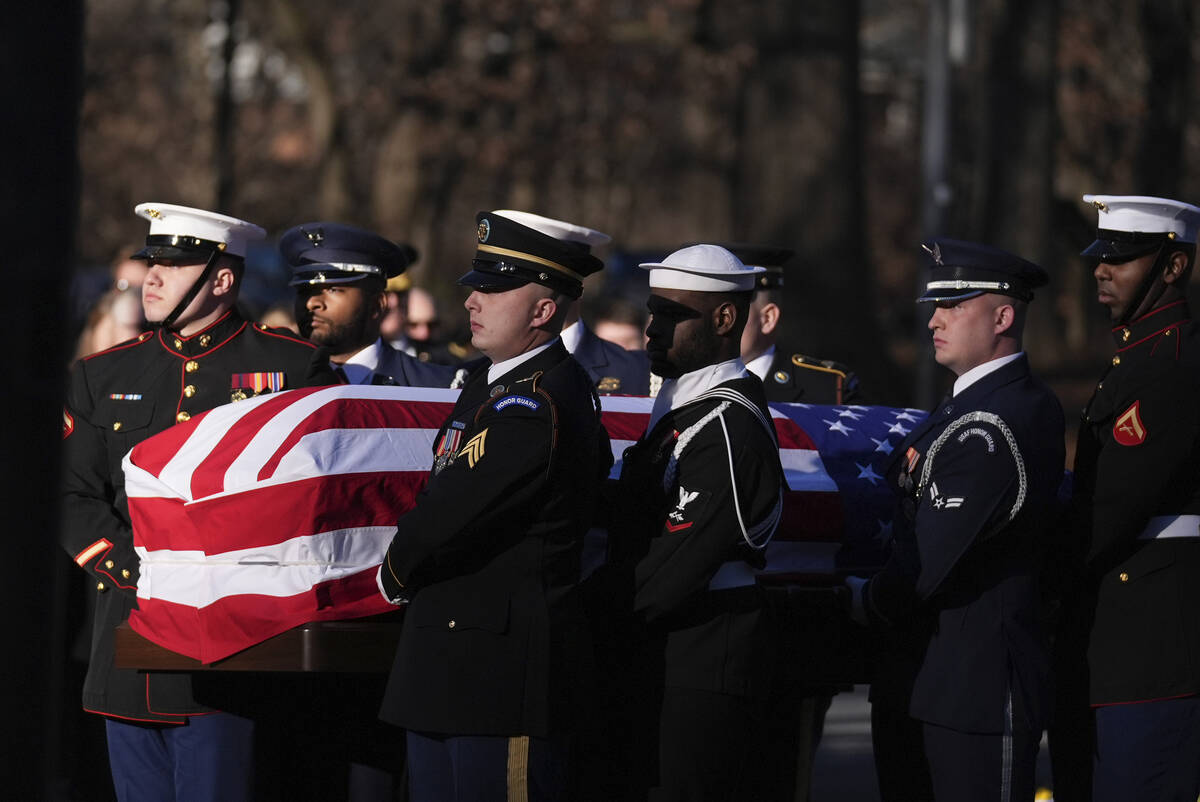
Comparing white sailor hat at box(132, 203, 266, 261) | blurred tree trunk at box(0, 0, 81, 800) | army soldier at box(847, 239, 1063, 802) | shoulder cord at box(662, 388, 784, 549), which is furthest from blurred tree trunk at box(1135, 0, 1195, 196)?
blurred tree trunk at box(0, 0, 81, 800)

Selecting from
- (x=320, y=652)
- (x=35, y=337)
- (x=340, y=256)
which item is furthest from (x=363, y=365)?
(x=35, y=337)

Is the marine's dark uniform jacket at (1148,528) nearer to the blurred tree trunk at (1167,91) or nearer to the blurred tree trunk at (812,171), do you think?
the blurred tree trunk at (812,171)

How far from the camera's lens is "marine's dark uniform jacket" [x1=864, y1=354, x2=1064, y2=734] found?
4.42m

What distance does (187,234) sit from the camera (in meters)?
5.08

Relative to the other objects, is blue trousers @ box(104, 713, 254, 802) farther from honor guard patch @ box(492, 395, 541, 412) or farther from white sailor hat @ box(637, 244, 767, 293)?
white sailor hat @ box(637, 244, 767, 293)

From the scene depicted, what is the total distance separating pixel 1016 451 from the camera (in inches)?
176

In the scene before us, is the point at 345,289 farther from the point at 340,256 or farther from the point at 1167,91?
the point at 1167,91

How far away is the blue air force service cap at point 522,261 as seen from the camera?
170 inches

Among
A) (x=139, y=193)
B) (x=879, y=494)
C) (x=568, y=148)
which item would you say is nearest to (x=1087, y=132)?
(x=568, y=148)

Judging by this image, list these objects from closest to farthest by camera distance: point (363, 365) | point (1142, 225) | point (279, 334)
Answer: point (1142, 225) < point (279, 334) < point (363, 365)

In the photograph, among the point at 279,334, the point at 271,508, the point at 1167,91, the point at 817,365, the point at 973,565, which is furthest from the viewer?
the point at 1167,91

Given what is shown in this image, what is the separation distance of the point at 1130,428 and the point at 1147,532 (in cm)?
26

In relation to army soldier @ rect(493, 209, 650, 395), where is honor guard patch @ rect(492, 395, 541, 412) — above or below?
above

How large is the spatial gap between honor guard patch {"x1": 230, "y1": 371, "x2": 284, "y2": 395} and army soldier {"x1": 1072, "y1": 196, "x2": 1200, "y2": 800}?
6.98 feet
